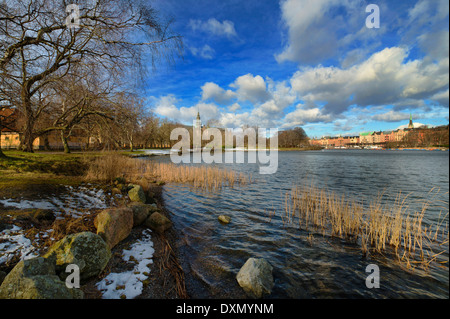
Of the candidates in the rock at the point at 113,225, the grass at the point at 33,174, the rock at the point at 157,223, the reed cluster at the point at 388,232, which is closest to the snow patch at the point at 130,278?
the rock at the point at 113,225

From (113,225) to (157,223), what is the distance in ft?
5.72

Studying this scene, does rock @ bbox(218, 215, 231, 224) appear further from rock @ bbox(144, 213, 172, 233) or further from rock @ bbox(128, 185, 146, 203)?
rock @ bbox(128, 185, 146, 203)

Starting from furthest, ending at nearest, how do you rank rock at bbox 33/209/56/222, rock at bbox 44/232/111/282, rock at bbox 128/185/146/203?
rock at bbox 128/185/146/203
rock at bbox 33/209/56/222
rock at bbox 44/232/111/282

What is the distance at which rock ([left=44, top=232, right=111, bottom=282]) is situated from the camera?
10.6 ft

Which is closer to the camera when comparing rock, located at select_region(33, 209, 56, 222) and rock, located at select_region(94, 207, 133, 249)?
rock, located at select_region(94, 207, 133, 249)

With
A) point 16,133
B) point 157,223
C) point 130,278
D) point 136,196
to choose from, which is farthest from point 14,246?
point 16,133

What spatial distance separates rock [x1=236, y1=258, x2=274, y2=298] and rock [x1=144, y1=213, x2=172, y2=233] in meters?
3.24

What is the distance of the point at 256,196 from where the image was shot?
1168cm

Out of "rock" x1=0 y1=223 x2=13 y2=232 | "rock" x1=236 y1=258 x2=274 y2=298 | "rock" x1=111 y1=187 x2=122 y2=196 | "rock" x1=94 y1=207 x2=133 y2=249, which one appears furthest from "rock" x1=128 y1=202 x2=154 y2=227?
"rock" x1=236 y1=258 x2=274 y2=298

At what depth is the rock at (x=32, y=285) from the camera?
242cm

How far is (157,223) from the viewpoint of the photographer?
249 inches

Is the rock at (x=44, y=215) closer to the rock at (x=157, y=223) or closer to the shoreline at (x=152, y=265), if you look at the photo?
the shoreline at (x=152, y=265)

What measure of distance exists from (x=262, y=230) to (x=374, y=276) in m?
3.30
